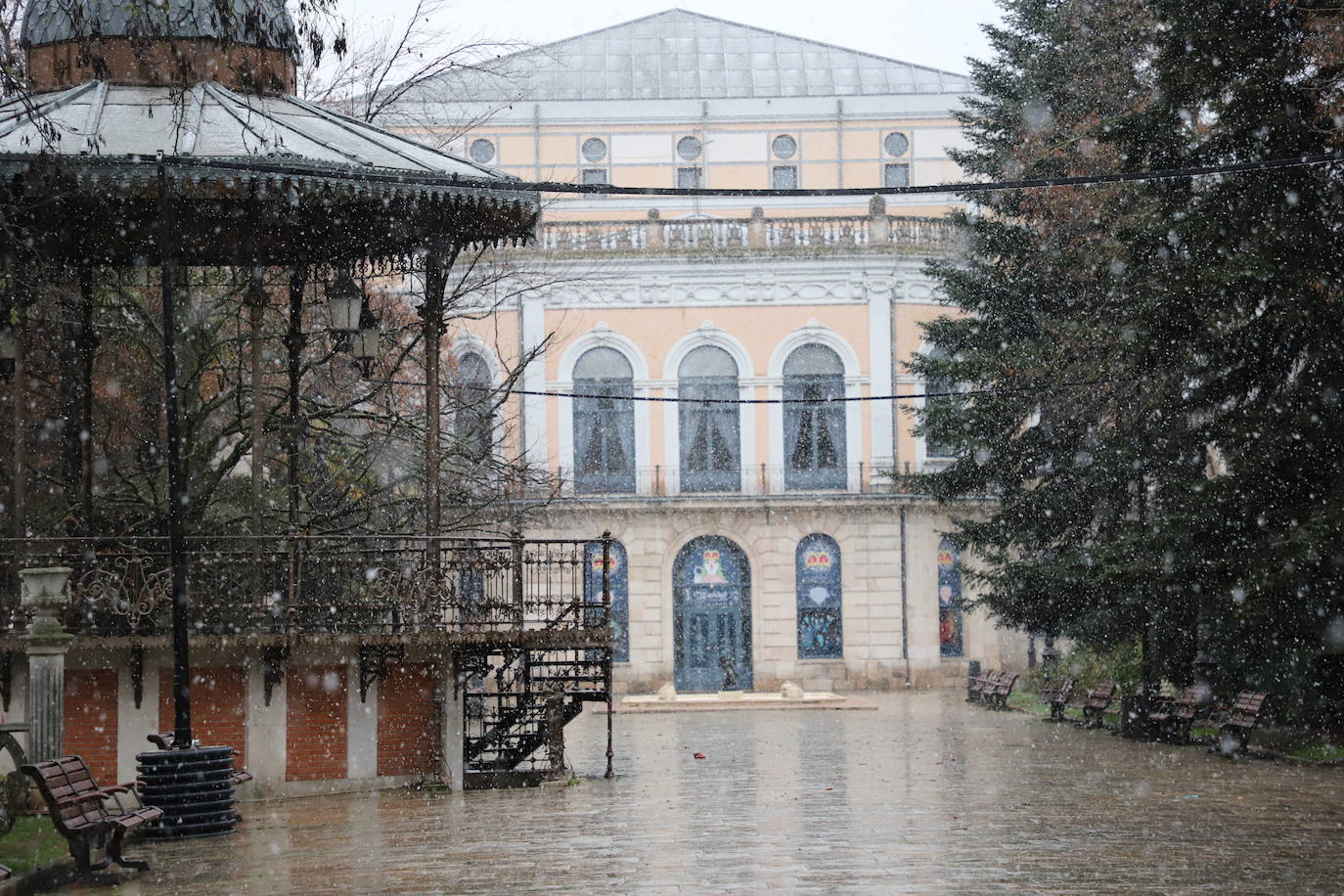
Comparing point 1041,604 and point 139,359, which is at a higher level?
point 139,359

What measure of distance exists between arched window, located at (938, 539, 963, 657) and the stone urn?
30.9 metres

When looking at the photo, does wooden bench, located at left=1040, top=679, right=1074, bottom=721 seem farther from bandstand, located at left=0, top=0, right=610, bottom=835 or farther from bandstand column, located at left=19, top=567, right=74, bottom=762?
bandstand column, located at left=19, top=567, right=74, bottom=762

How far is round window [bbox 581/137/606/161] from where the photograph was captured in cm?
5638

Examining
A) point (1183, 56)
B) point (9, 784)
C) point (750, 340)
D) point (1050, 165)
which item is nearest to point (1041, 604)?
point (1050, 165)

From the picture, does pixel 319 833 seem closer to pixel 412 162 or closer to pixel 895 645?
pixel 412 162

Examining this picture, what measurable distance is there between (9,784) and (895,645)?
30286 mm

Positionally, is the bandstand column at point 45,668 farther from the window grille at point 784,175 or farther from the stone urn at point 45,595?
the window grille at point 784,175

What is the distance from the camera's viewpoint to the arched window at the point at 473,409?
893 inches

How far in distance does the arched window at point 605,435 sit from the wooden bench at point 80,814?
100 ft

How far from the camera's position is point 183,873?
12.4m

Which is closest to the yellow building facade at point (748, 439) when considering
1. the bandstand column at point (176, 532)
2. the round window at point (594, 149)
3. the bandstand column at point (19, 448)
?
the round window at point (594, 149)

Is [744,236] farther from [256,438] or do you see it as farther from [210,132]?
[256,438]

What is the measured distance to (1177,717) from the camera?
2495 cm

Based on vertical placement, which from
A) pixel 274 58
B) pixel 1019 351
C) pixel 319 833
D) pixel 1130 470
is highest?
pixel 274 58
